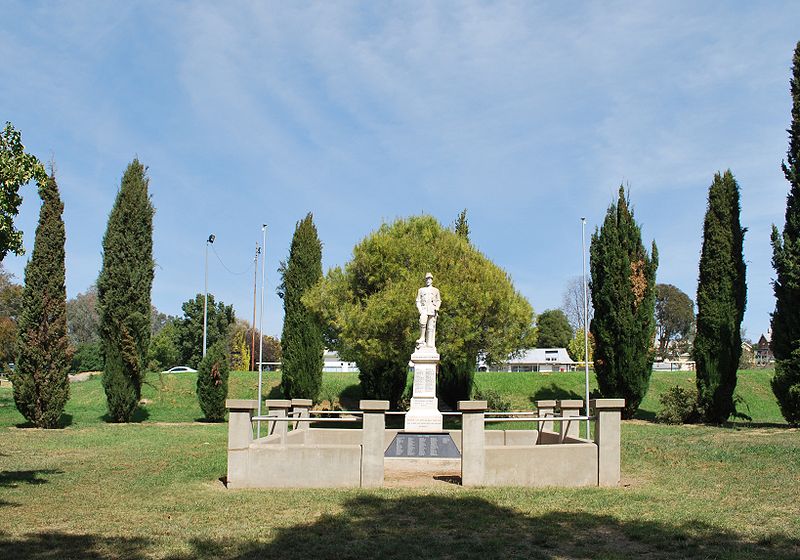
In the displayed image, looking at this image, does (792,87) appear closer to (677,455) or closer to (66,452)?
(677,455)

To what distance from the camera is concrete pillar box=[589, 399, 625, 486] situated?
1183 centimetres

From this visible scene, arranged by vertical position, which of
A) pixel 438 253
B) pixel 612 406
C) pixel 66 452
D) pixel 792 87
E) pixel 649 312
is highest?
pixel 792 87

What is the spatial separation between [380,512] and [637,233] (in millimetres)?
22948

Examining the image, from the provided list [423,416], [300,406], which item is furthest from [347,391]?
[300,406]

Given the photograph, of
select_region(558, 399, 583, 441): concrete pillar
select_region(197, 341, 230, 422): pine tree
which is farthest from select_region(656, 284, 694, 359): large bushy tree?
select_region(558, 399, 583, 441): concrete pillar

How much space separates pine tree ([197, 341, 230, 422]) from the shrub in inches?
653

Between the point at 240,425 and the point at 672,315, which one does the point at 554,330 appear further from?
the point at 240,425

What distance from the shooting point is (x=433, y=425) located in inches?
706

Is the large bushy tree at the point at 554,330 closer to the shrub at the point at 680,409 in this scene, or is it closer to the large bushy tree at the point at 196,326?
the large bushy tree at the point at 196,326

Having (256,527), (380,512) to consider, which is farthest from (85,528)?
(380,512)

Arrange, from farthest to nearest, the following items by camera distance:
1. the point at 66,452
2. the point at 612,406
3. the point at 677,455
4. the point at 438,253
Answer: the point at 438,253 < the point at 66,452 < the point at 677,455 < the point at 612,406

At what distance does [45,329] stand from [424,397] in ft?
46.0

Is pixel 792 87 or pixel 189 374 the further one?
pixel 189 374

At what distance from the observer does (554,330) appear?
74688 mm
